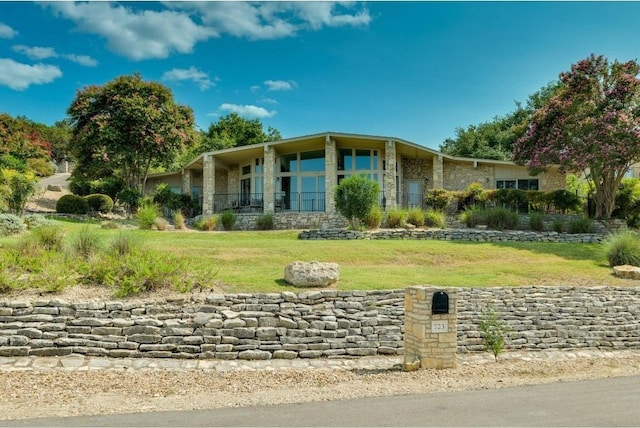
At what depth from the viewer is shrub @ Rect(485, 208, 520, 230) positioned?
19.4m

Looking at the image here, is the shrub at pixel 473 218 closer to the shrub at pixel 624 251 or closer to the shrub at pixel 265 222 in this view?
the shrub at pixel 624 251

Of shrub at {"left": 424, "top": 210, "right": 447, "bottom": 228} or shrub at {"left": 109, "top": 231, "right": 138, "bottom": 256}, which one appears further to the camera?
shrub at {"left": 424, "top": 210, "right": 447, "bottom": 228}

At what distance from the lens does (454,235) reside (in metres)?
17.3

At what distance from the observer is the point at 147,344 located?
25.4 feet

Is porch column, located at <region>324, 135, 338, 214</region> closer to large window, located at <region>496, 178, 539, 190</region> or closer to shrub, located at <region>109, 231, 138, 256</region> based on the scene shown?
large window, located at <region>496, 178, 539, 190</region>

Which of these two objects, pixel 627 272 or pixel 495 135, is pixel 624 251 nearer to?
pixel 627 272

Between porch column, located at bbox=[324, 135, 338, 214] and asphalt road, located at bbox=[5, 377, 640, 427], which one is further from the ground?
porch column, located at bbox=[324, 135, 338, 214]

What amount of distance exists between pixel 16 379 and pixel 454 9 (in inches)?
520

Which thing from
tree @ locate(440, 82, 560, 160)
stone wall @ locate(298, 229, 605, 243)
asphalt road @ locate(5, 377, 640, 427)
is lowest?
asphalt road @ locate(5, 377, 640, 427)

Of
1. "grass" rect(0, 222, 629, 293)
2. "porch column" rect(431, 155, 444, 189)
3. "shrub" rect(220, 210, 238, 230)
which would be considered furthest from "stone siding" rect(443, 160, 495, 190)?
"shrub" rect(220, 210, 238, 230)

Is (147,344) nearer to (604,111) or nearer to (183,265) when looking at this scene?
(183,265)

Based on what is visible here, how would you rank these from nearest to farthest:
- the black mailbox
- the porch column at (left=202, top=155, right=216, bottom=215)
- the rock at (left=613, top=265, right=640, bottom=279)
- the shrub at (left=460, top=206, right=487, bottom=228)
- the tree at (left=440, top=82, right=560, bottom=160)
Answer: the black mailbox → the rock at (left=613, top=265, right=640, bottom=279) → the shrub at (left=460, top=206, right=487, bottom=228) → the porch column at (left=202, top=155, right=216, bottom=215) → the tree at (left=440, top=82, right=560, bottom=160)

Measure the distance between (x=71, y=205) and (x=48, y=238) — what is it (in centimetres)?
1530

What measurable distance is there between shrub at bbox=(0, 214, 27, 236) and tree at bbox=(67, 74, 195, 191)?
10.1 metres
